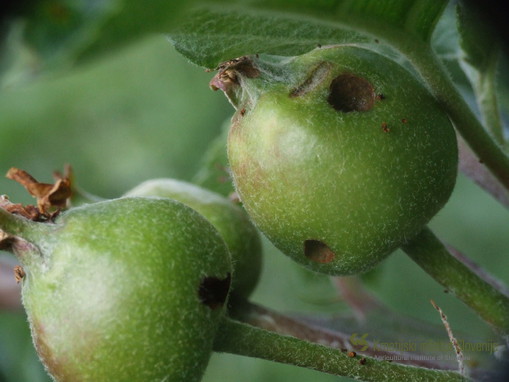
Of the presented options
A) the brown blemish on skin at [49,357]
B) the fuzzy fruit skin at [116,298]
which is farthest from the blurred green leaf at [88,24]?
the brown blemish on skin at [49,357]

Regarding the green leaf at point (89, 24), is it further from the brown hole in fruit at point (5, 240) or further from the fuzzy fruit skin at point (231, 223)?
the fuzzy fruit skin at point (231, 223)

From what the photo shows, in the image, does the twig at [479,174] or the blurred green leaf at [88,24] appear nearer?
the blurred green leaf at [88,24]

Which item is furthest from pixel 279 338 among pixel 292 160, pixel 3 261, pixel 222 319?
pixel 3 261

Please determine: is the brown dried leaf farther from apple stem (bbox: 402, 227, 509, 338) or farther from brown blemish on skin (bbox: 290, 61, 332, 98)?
apple stem (bbox: 402, 227, 509, 338)

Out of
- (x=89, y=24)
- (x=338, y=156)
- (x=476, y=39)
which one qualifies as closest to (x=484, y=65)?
(x=476, y=39)

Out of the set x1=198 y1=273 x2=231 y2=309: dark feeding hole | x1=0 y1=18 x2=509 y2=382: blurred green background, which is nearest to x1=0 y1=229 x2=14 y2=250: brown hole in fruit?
x1=198 y1=273 x2=231 y2=309: dark feeding hole

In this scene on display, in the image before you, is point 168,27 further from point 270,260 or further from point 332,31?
point 270,260

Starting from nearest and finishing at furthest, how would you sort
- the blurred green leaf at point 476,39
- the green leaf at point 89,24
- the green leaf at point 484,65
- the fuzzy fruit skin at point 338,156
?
the green leaf at point 89,24 → the fuzzy fruit skin at point 338,156 → the blurred green leaf at point 476,39 → the green leaf at point 484,65

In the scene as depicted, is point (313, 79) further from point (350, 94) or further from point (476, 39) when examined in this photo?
point (476, 39)
